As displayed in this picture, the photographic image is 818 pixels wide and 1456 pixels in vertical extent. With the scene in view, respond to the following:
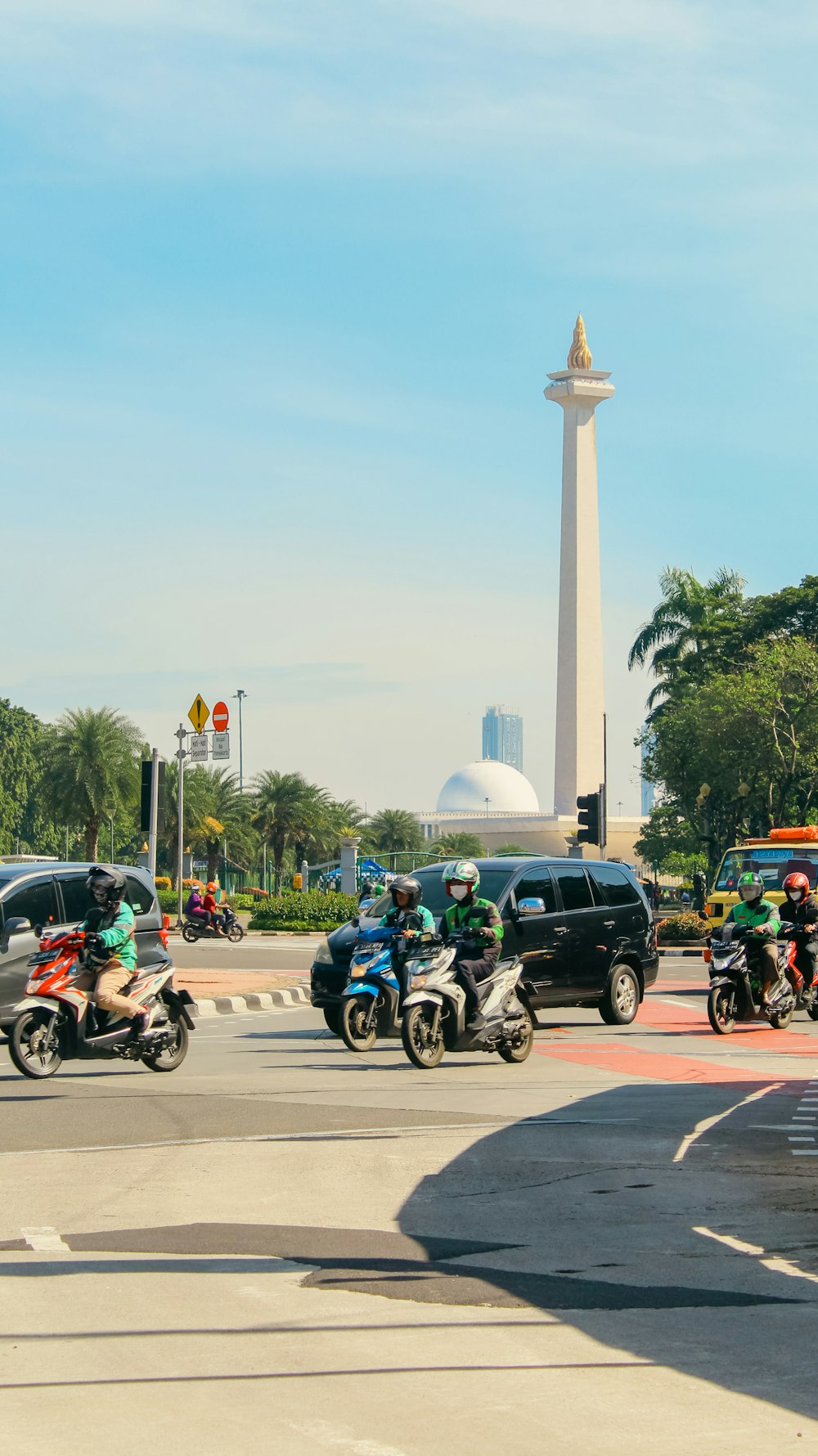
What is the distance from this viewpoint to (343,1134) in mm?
9984

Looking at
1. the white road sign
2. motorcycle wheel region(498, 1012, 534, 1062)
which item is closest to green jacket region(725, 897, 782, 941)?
motorcycle wheel region(498, 1012, 534, 1062)

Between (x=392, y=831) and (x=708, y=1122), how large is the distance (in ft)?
306

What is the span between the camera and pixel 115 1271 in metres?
6.29

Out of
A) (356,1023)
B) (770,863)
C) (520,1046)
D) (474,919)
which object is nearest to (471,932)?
(474,919)

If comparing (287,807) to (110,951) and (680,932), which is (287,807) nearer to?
(680,932)

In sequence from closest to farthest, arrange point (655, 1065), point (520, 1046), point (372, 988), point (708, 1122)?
point (708, 1122), point (655, 1065), point (520, 1046), point (372, 988)

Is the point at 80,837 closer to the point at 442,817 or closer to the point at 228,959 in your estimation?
the point at 442,817

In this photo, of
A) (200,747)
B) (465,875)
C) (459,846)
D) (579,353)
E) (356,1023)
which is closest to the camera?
(465,875)

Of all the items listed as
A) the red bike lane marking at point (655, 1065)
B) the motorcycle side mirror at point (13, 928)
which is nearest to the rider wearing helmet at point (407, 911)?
the red bike lane marking at point (655, 1065)

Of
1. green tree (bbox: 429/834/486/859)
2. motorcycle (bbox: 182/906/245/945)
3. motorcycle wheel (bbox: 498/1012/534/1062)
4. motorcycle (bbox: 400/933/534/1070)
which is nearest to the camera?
motorcycle (bbox: 400/933/534/1070)

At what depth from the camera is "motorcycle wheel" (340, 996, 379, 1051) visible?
14.9 m

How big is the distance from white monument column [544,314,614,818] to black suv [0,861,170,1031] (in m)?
75.8

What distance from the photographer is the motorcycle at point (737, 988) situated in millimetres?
17047

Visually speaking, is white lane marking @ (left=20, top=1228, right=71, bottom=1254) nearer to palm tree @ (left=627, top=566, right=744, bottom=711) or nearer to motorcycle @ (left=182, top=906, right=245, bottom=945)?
motorcycle @ (left=182, top=906, right=245, bottom=945)
